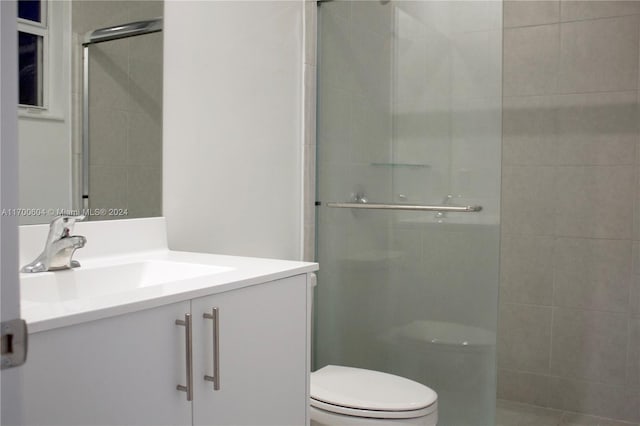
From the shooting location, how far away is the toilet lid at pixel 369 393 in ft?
5.47

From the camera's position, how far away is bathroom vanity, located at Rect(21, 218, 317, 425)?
0.91 m

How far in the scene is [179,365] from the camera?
1106 millimetres

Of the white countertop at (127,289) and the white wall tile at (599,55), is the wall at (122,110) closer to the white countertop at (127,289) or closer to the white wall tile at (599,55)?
the white countertop at (127,289)

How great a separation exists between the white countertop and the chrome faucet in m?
0.03

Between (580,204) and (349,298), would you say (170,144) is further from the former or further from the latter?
(580,204)

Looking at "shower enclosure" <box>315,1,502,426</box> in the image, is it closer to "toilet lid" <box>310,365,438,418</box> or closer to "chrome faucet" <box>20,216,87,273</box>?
"toilet lid" <box>310,365,438,418</box>

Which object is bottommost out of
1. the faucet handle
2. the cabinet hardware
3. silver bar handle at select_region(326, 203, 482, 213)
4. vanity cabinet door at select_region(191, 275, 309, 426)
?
vanity cabinet door at select_region(191, 275, 309, 426)

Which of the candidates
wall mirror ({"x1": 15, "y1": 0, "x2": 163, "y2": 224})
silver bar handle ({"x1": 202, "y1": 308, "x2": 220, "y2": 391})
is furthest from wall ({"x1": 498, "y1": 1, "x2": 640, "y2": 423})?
silver bar handle ({"x1": 202, "y1": 308, "x2": 220, "y2": 391})

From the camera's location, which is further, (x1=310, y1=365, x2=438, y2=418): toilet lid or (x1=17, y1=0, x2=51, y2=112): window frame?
(x1=310, y1=365, x2=438, y2=418): toilet lid

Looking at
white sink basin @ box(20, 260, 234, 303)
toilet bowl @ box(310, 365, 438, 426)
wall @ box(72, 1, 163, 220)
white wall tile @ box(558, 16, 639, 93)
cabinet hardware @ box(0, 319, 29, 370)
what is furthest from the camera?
white wall tile @ box(558, 16, 639, 93)

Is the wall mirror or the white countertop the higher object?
the wall mirror

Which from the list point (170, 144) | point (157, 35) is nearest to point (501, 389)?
point (170, 144)

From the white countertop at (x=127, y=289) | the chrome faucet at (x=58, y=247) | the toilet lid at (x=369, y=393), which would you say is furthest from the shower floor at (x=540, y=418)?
the chrome faucet at (x=58, y=247)

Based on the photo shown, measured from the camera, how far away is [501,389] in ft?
9.36
